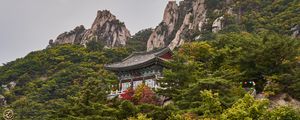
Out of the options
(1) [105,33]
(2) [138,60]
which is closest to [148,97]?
(2) [138,60]

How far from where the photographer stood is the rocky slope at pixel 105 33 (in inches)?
3670

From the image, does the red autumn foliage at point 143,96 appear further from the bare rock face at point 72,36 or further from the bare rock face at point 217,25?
the bare rock face at point 72,36

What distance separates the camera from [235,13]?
7725cm

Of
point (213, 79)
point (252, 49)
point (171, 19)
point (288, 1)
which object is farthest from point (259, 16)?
point (213, 79)

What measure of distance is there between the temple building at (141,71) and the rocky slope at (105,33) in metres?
53.5

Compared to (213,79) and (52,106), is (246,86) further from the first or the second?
(52,106)

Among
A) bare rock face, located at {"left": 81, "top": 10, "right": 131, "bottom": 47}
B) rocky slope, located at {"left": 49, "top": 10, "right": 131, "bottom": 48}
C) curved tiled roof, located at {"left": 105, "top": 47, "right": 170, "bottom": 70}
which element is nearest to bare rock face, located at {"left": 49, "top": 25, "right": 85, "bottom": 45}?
rocky slope, located at {"left": 49, "top": 10, "right": 131, "bottom": 48}

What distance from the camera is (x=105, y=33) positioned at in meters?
93.9

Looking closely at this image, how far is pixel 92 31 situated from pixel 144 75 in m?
59.5

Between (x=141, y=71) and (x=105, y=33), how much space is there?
191ft

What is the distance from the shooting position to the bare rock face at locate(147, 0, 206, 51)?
262 ft

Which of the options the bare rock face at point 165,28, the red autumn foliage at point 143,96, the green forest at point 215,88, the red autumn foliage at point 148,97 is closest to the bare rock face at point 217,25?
the bare rock face at point 165,28

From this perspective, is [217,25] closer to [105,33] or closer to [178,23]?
[178,23]

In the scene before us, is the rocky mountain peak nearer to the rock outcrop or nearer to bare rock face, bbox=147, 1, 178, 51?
the rock outcrop
